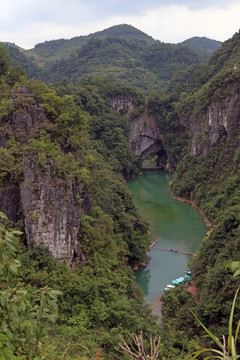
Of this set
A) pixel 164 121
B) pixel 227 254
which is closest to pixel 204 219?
pixel 227 254

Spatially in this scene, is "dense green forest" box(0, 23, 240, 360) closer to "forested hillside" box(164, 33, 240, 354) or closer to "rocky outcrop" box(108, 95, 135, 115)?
"forested hillside" box(164, 33, 240, 354)

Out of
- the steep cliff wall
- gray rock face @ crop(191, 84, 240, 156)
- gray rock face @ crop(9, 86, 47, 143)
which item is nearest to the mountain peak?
the steep cliff wall

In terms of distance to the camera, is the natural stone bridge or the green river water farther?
the natural stone bridge

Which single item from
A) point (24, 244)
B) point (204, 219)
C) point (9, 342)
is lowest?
point (204, 219)

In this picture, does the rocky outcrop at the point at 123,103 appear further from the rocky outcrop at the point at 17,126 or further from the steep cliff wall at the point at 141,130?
the rocky outcrop at the point at 17,126

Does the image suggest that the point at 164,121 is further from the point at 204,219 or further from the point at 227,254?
the point at 227,254
